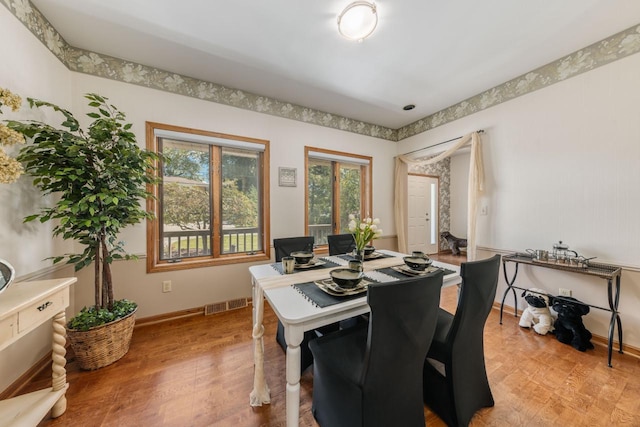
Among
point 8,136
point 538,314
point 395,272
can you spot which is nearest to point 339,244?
point 395,272

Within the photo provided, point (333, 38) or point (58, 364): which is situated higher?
point (333, 38)

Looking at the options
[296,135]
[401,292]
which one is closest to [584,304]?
[401,292]

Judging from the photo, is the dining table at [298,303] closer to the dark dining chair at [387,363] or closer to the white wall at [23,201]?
the dark dining chair at [387,363]

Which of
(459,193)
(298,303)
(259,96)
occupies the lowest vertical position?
(298,303)

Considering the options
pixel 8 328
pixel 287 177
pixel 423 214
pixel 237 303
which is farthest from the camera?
pixel 423 214

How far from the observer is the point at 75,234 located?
1693 mm

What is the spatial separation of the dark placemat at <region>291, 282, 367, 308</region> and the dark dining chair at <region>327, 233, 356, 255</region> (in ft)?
3.55

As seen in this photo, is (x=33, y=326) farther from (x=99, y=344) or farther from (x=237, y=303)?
(x=237, y=303)

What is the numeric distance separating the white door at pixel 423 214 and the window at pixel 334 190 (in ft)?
6.45

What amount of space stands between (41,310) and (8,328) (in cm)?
19

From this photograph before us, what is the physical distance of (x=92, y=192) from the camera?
1.65m

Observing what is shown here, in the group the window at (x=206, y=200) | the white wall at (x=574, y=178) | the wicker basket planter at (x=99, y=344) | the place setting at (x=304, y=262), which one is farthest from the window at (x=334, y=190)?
the wicker basket planter at (x=99, y=344)

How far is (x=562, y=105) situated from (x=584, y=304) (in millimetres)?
1938

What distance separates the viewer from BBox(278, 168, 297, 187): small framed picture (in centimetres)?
306
